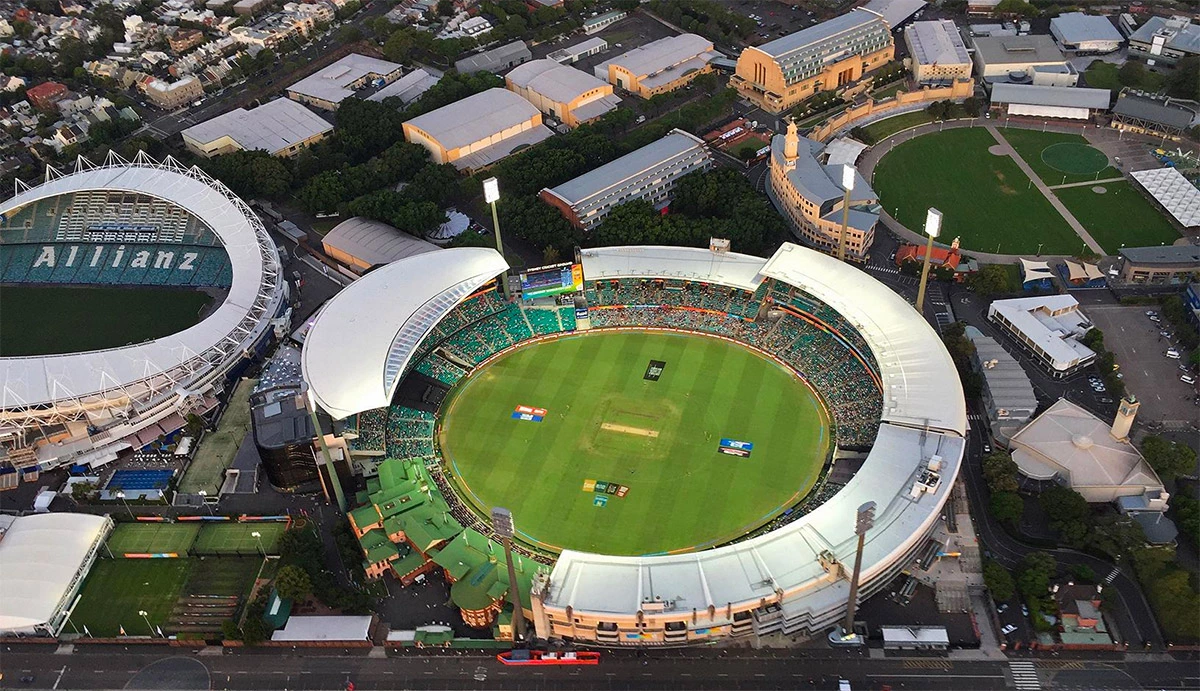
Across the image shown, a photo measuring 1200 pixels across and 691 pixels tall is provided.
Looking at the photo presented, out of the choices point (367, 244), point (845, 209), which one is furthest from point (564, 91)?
point (845, 209)

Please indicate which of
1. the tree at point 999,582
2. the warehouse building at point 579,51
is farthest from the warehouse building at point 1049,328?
the warehouse building at point 579,51

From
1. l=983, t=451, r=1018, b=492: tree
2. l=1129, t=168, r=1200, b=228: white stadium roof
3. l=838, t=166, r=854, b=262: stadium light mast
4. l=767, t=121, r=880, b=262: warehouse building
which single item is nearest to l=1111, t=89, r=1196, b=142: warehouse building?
l=1129, t=168, r=1200, b=228: white stadium roof

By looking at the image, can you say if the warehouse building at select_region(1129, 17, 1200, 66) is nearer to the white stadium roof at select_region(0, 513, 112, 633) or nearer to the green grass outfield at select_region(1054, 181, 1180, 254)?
the green grass outfield at select_region(1054, 181, 1180, 254)

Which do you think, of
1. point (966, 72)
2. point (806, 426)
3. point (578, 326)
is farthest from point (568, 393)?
point (966, 72)

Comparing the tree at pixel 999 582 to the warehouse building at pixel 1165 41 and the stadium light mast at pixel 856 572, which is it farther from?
the warehouse building at pixel 1165 41

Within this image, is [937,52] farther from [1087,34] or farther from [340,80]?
[340,80]

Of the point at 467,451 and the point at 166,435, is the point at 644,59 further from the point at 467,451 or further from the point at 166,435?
the point at 166,435
